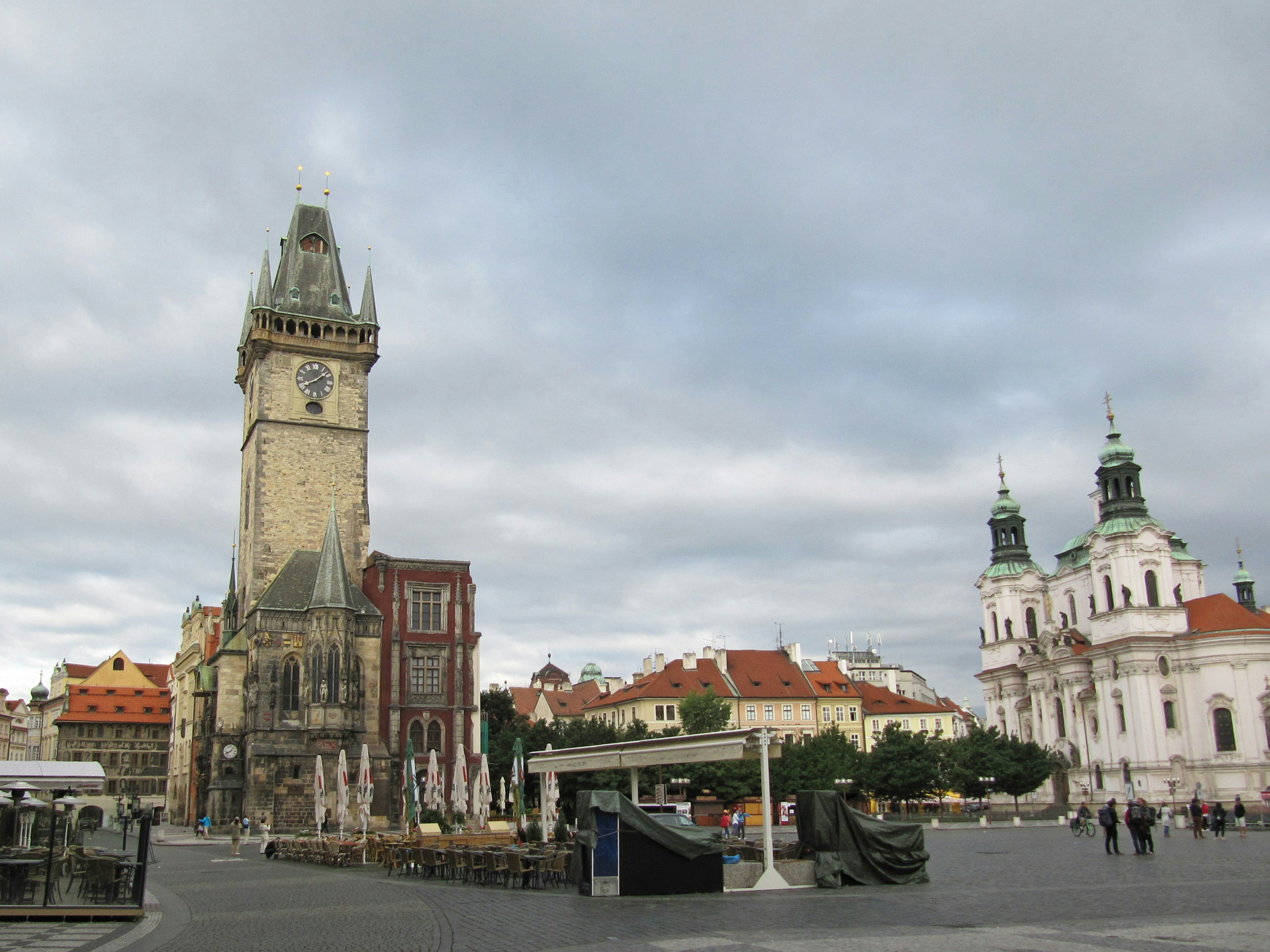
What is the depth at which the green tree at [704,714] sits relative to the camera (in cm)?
7388

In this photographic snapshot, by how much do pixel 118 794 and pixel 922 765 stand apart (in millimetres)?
81564

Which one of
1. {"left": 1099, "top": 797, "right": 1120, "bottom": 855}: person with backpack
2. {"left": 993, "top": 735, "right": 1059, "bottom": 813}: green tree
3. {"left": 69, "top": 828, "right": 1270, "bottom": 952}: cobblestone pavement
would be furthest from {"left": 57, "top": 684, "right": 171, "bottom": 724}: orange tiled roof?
{"left": 1099, "top": 797, "right": 1120, "bottom": 855}: person with backpack

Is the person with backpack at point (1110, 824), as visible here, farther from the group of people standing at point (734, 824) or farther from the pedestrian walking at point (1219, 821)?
the pedestrian walking at point (1219, 821)

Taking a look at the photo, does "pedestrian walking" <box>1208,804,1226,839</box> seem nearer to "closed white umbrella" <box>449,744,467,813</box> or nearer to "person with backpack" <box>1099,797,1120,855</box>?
"person with backpack" <box>1099,797,1120,855</box>

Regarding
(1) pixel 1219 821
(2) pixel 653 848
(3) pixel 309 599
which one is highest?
(3) pixel 309 599

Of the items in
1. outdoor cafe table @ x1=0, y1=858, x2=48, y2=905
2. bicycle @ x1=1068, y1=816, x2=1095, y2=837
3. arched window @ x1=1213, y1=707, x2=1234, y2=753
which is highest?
arched window @ x1=1213, y1=707, x2=1234, y2=753

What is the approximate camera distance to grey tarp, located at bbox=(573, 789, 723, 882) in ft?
66.4

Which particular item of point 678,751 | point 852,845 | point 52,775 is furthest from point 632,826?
point 52,775

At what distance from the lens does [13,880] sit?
18.2 m

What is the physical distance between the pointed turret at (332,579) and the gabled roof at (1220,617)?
199 feet

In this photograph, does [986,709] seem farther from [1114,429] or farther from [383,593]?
[383,593]

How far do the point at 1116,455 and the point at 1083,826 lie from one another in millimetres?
52225

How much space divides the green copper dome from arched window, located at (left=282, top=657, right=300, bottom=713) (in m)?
66.7

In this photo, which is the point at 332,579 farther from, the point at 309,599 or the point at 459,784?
the point at 459,784
